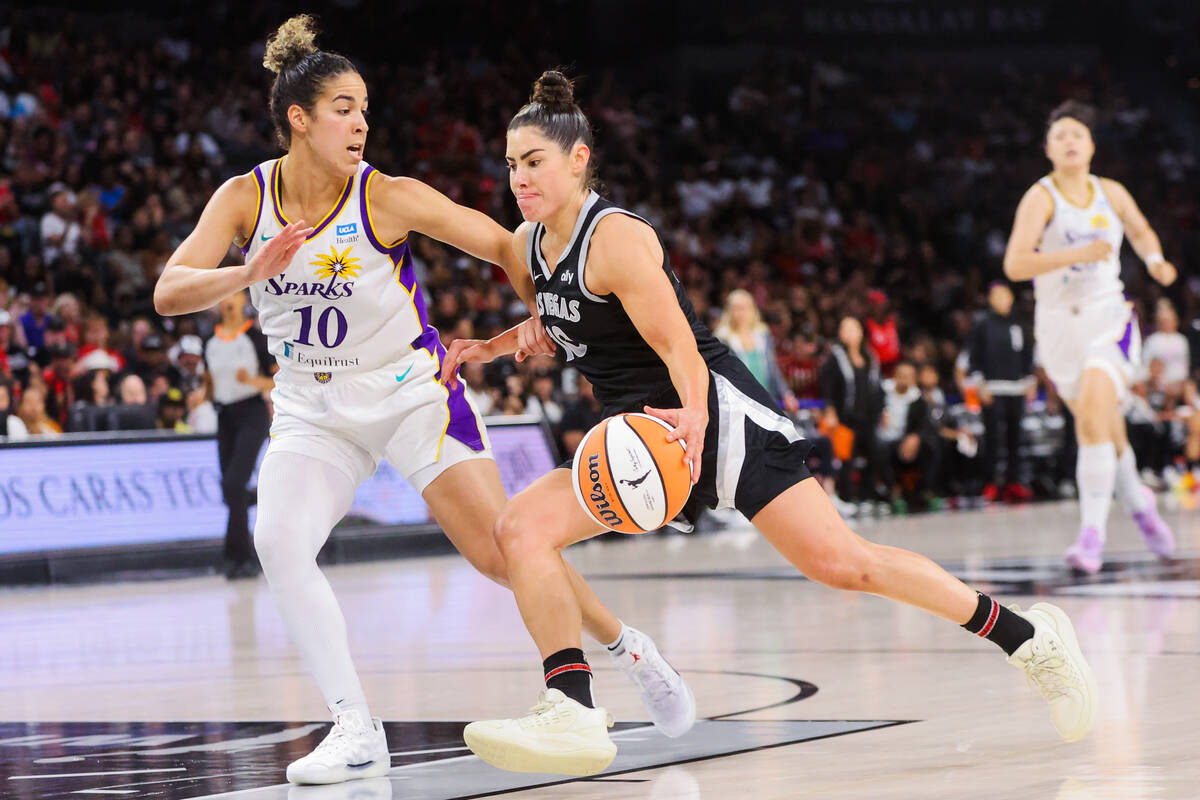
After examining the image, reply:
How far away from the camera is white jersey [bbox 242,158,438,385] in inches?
181

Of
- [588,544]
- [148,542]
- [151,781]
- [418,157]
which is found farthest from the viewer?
[418,157]

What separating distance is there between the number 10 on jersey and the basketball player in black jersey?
56 cm

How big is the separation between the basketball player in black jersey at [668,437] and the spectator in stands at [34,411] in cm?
781

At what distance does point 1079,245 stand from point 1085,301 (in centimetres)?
31

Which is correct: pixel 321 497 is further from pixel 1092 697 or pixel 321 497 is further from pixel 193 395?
pixel 193 395

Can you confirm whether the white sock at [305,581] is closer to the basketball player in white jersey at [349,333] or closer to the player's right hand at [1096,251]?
the basketball player in white jersey at [349,333]

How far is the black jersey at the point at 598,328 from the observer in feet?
14.1

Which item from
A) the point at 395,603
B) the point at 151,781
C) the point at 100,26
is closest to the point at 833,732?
the point at 151,781

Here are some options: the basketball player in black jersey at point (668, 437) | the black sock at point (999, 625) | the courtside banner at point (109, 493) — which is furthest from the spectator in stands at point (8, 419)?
the black sock at point (999, 625)

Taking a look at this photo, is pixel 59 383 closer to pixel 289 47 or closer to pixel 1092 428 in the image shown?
pixel 1092 428

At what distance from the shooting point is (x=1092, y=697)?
4328 mm

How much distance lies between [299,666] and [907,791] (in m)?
3.38

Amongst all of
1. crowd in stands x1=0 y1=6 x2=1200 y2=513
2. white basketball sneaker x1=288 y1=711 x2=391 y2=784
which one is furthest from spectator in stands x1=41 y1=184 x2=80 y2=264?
white basketball sneaker x1=288 y1=711 x2=391 y2=784

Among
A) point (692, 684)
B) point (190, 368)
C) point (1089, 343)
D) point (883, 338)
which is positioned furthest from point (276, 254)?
point (883, 338)
